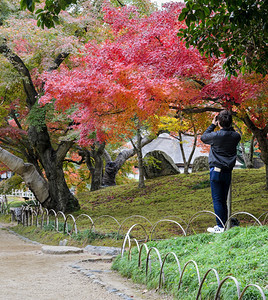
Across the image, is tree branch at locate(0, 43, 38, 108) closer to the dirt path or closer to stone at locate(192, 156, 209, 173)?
the dirt path

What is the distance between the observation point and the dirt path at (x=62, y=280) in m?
4.29

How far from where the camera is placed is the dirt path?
14.1 feet

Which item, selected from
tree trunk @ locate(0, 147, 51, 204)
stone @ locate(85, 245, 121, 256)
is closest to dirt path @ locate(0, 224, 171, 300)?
stone @ locate(85, 245, 121, 256)

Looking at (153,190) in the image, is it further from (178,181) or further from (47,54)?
(47,54)

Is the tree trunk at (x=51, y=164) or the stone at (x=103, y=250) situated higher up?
the tree trunk at (x=51, y=164)

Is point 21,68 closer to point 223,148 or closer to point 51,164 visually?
point 51,164

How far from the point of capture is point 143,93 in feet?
25.0

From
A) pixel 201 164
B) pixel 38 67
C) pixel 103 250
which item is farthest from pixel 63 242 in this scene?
pixel 201 164

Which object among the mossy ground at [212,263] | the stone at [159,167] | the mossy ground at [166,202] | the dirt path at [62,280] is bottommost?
the dirt path at [62,280]

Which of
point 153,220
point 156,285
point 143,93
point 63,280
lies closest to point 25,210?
point 153,220

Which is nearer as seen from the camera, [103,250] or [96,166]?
[103,250]

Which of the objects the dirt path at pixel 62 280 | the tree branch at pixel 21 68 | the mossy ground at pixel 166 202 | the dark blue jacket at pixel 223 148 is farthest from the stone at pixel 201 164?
the dark blue jacket at pixel 223 148

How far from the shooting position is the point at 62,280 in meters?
4.98

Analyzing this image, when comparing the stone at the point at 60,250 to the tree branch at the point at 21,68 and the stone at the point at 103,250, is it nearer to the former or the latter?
the stone at the point at 103,250
